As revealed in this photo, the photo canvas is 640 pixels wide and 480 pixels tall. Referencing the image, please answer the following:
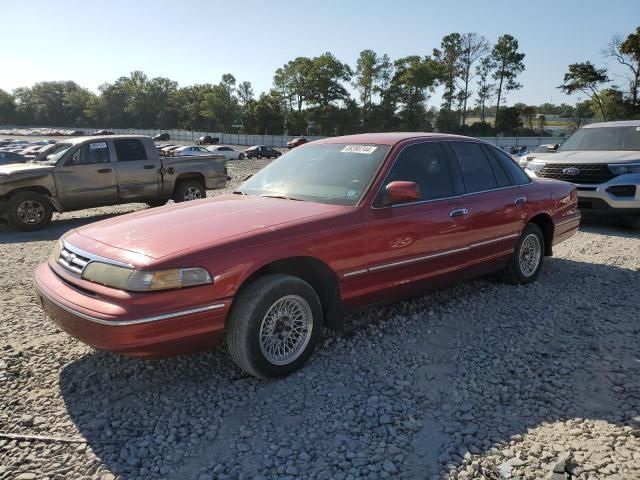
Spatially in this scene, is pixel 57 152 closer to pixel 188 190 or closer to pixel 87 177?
pixel 87 177

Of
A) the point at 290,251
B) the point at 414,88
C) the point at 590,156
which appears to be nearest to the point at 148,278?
the point at 290,251

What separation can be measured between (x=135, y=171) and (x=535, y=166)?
8030 millimetres

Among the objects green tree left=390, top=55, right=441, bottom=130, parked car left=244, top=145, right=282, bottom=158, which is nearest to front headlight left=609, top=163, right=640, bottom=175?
parked car left=244, top=145, right=282, bottom=158

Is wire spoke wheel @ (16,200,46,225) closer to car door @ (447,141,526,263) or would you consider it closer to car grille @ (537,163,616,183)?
car door @ (447,141,526,263)

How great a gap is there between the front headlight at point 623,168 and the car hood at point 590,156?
82 millimetres

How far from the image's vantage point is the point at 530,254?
18.2ft

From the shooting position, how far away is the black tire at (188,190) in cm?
1096

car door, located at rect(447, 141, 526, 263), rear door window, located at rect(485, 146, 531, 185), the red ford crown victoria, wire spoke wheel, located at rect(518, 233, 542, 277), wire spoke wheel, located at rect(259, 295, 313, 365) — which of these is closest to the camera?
the red ford crown victoria

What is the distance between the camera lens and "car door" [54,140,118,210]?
9.41m

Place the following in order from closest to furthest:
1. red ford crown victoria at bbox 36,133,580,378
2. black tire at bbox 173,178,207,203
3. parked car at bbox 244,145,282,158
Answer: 1. red ford crown victoria at bbox 36,133,580,378
2. black tire at bbox 173,178,207,203
3. parked car at bbox 244,145,282,158

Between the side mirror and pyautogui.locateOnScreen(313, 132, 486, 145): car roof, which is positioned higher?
pyautogui.locateOnScreen(313, 132, 486, 145): car roof

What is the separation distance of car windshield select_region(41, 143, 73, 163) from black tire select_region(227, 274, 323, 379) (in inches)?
317

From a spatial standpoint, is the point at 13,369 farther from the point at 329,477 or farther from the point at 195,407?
the point at 329,477

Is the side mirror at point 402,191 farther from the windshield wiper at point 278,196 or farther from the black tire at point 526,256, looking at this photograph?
the black tire at point 526,256
